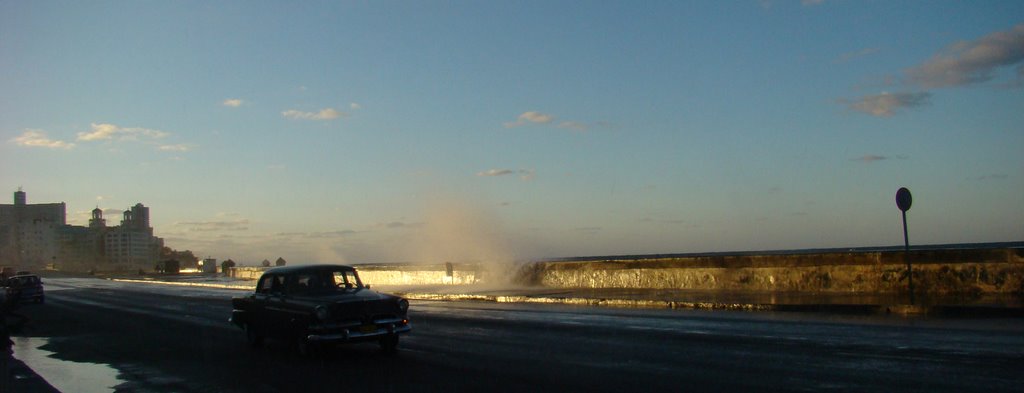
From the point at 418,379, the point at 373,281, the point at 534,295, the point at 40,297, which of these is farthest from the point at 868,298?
the point at 40,297

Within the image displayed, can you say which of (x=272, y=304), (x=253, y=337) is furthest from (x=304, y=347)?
(x=253, y=337)

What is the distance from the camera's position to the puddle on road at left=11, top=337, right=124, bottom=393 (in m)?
11.1

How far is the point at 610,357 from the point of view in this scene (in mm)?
11656

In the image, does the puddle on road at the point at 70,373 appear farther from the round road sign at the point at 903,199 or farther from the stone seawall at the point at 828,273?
the stone seawall at the point at 828,273

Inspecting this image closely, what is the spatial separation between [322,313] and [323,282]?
1.60m

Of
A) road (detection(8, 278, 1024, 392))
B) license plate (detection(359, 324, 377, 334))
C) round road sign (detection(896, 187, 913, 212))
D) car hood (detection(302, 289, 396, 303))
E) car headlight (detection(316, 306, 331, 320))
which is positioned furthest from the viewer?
round road sign (detection(896, 187, 913, 212))

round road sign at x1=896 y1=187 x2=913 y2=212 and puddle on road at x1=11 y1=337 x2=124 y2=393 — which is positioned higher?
round road sign at x1=896 y1=187 x2=913 y2=212

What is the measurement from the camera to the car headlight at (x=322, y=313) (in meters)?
12.7

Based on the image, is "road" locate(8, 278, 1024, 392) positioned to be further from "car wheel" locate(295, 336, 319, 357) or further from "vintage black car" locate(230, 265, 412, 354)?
"vintage black car" locate(230, 265, 412, 354)

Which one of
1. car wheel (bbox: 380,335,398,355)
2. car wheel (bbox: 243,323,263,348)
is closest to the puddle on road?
car wheel (bbox: 243,323,263,348)

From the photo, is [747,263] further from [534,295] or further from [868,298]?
[534,295]

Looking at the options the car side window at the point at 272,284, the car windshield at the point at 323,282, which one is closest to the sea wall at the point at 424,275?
the car side window at the point at 272,284

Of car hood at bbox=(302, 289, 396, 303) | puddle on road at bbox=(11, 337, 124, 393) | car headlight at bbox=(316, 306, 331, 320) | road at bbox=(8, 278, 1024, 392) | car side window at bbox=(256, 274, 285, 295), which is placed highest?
car side window at bbox=(256, 274, 285, 295)

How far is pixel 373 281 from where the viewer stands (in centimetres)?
4650
